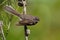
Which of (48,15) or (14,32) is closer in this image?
(14,32)

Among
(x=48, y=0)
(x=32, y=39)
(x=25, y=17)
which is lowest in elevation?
(x=32, y=39)

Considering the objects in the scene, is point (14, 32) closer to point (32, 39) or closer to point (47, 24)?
point (32, 39)

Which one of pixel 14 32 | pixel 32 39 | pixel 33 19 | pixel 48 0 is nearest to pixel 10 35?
pixel 14 32

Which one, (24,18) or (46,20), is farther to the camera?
(46,20)

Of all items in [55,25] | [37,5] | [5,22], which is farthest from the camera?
[55,25]

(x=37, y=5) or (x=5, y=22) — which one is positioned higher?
(x=37, y=5)

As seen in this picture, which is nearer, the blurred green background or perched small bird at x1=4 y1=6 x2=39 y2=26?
perched small bird at x1=4 y1=6 x2=39 y2=26

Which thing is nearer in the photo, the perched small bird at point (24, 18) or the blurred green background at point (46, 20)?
the perched small bird at point (24, 18)

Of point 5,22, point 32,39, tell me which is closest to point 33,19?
point 5,22

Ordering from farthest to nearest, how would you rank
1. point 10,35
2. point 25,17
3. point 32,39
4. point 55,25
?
1. point 55,25
2. point 32,39
3. point 10,35
4. point 25,17
